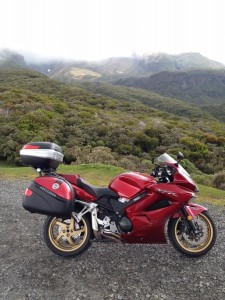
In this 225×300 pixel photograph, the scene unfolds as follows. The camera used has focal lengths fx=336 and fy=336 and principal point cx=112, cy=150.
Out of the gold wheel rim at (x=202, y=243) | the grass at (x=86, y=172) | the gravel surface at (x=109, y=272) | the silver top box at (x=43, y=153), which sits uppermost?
the silver top box at (x=43, y=153)

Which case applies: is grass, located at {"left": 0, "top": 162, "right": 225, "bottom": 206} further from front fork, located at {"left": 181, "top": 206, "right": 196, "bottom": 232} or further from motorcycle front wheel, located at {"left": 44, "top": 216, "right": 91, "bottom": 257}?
motorcycle front wheel, located at {"left": 44, "top": 216, "right": 91, "bottom": 257}

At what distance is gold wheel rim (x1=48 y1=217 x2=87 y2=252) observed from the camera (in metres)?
5.61

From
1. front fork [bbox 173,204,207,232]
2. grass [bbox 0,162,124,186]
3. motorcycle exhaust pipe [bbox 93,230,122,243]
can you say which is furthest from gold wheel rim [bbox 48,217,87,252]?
grass [bbox 0,162,124,186]

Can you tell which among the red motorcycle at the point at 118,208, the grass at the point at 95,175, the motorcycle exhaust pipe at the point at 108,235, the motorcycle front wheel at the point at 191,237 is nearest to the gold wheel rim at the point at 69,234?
the red motorcycle at the point at 118,208

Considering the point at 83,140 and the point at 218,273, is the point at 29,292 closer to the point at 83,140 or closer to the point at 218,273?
the point at 218,273

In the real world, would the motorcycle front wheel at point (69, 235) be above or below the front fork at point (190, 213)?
below

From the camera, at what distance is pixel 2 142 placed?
2759cm

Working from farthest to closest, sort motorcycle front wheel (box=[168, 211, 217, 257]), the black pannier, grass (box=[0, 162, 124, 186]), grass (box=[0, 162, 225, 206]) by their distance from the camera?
grass (box=[0, 162, 124, 186]), grass (box=[0, 162, 225, 206]), motorcycle front wheel (box=[168, 211, 217, 257]), the black pannier

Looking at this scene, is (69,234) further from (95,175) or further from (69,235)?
(95,175)

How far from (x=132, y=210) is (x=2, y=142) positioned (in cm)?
2407

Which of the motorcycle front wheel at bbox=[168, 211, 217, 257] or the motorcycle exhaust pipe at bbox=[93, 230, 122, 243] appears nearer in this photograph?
the motorcycle exhaust pipe at bbox=[93, 230, 122, 243]

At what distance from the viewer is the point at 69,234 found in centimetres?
561

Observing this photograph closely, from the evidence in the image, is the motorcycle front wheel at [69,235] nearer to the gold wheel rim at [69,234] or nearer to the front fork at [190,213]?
the gold wheel rim at [69,234]

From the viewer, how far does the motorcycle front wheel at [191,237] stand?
5629mm
